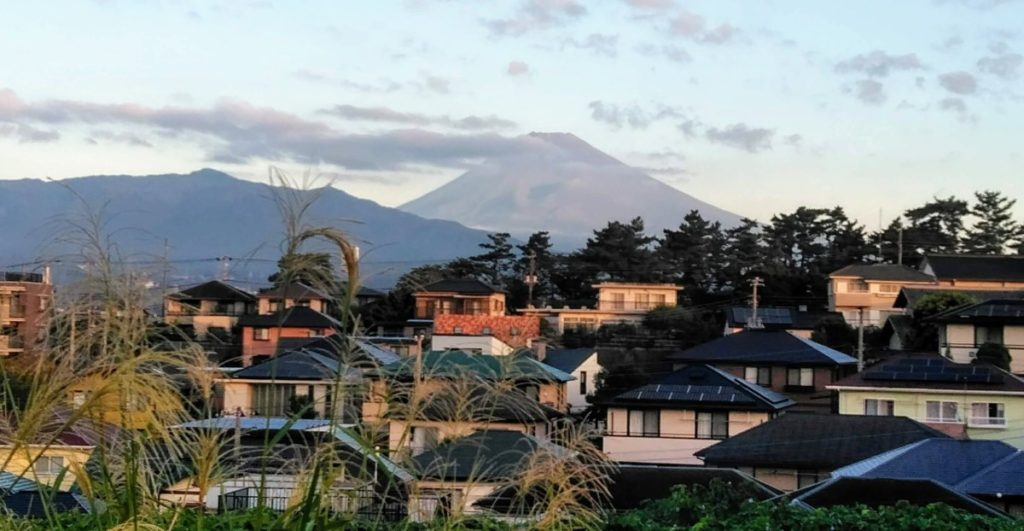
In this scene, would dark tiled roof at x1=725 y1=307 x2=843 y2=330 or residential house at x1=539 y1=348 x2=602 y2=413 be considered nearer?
residential house at x1=539 y1=348 x2=602 y2=413

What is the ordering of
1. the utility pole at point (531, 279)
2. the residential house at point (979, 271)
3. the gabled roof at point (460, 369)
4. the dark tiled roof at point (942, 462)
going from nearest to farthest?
the gabled roof at point (460, 369) → the dark tiled roof at point (942, 462) → the residential house at point (979, 271) → the utility pole at point (531, 279)

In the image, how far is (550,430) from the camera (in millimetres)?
3994

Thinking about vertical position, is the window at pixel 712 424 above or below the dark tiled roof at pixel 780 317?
below

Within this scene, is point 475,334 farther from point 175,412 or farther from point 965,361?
point 175,412

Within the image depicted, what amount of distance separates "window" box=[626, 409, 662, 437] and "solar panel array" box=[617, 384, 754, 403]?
0.87ft

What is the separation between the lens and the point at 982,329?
23562mm

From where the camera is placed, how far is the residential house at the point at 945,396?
19.2 meters

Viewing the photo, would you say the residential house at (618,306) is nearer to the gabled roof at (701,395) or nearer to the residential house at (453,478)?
the gabled roof at (701,395)

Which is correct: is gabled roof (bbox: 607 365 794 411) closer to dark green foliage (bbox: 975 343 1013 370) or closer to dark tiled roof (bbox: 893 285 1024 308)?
dark green foliage (bbox: 975 343 1013 370)

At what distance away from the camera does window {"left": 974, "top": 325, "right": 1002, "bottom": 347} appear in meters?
23.4

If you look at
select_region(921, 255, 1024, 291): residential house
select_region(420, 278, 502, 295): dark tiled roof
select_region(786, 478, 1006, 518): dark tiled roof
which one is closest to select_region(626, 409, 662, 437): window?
select_region(786, 478, 1006, 518): dark tiled roof

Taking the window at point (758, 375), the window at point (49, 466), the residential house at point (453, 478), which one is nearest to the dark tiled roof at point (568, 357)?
the window at point (758, 375)

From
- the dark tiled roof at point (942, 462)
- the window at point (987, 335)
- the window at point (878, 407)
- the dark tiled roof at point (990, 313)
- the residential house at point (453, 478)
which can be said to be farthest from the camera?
the window at point (987, 335)

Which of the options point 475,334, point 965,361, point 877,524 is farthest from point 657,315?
point 877,524
